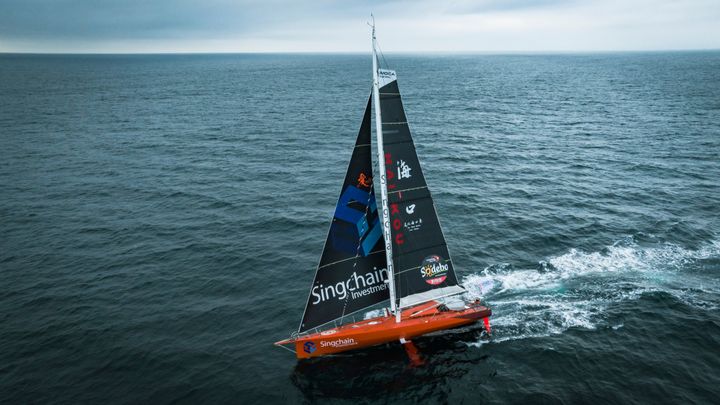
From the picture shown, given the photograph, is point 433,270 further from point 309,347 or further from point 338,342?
point 309,347

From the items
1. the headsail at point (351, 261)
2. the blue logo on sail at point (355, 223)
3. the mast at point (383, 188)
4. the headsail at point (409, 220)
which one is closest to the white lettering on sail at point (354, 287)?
the headsail at point (351, 261)

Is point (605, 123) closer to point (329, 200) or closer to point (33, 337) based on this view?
point (329, 200)

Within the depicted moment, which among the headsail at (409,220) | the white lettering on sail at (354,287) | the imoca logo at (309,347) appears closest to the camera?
the headsail at (409,220)

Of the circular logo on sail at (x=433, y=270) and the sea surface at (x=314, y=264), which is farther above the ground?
the circular logo on sail at (x=433, y=270)

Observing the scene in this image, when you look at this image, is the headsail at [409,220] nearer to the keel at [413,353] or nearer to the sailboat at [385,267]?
the sailboat at [385,267]

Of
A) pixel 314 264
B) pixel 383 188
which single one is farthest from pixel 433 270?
pixel 314 264

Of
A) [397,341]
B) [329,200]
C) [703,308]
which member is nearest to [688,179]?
[703,308]

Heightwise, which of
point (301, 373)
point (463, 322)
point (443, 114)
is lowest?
point (301, 373)

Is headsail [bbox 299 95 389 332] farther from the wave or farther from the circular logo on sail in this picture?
the wave
